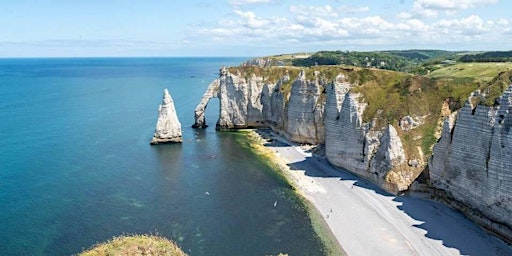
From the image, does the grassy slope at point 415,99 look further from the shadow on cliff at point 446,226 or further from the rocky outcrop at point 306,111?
the rocky outcrop at point 306,111

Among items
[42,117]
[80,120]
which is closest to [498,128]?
[80,120]

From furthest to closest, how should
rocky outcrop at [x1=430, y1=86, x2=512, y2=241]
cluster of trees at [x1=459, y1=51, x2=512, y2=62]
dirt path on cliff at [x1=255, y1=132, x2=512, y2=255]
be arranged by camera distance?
cluster of trees at [x1=459, y1=51, x2=512, y2=62]
dirt path on cliff at [x1=255, y1=132, x2=512, y2=255]
rocky outcrop at [x1=430, y1=86, x2=512, y2=241]

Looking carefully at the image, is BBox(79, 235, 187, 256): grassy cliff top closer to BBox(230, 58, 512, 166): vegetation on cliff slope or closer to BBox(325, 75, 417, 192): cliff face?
BBox(325, 75, 417, 192): cliff face

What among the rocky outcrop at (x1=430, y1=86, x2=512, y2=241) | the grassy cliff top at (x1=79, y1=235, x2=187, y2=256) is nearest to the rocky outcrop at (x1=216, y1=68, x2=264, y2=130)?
the rocky outcrop at (x1=430, y1=86, x2=512, y2=241)

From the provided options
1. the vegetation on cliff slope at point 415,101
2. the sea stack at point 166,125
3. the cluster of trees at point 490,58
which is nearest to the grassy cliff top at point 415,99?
the vegetation on cliff slope at point 415,101

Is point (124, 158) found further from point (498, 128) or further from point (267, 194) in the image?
point (498, 128)

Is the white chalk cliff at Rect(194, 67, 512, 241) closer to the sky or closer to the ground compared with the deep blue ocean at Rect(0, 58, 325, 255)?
closer to the sky
